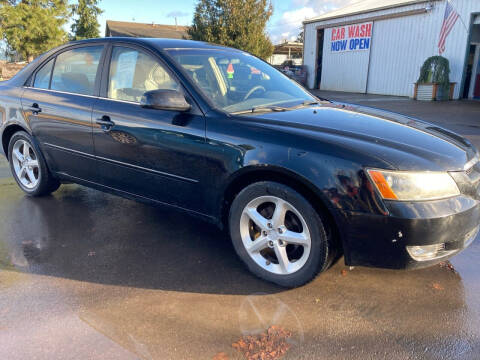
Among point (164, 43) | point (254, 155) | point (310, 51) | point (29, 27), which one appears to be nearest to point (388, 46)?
point (310, 51)

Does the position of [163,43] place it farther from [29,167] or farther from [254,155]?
[29,167]

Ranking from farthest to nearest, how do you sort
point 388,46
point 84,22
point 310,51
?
point 84,22 → point 310,51 → point 388,46

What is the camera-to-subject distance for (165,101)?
2.91m

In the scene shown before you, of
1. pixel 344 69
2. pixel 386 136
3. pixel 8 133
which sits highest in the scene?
pixel 344 69

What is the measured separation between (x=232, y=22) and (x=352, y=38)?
601cm

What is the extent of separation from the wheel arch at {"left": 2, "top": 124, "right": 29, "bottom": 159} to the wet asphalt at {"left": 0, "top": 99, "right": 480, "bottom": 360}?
1.30 meters

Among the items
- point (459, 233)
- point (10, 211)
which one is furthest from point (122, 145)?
point (459, 233)

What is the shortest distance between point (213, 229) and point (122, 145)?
3.62ft

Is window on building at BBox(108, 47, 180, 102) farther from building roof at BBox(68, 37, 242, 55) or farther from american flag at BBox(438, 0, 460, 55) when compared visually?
american flag at BBox(438, 0, 460, 55)

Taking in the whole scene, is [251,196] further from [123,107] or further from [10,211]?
[10,211]

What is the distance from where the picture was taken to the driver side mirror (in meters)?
2.91

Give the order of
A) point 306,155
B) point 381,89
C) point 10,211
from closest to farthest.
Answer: point 306,155 < point 10,211 < point 381,89

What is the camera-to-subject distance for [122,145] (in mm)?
3309

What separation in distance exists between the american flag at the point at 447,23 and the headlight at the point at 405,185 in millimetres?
15540
